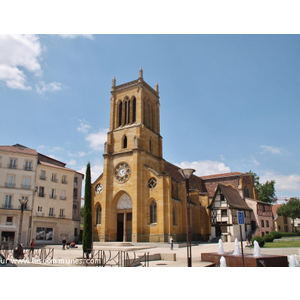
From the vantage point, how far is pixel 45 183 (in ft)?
124

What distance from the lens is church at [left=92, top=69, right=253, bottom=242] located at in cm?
3506

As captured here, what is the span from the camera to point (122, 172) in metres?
38.6

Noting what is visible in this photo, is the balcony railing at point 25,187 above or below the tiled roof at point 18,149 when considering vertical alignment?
below

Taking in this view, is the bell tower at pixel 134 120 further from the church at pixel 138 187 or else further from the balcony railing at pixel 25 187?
the balcony railing at pixel 25 187

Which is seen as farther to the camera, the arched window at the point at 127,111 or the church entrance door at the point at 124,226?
the arched window at the point at 127,111

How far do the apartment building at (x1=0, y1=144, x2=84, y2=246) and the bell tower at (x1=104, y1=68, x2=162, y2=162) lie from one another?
8452 millimetres

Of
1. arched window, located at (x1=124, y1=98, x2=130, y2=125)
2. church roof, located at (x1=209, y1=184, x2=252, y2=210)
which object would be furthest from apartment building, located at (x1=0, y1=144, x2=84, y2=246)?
church roof, located at (x1=209, y1=184, x2=252, y2=210)

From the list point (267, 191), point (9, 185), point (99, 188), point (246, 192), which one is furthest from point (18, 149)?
point (267, 191)

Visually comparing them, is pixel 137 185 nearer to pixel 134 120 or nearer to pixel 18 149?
pixel 134 120

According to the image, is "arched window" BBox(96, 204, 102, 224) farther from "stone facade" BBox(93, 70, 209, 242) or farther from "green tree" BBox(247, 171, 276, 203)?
"green tree" BBox(247, 171, 276, 203)

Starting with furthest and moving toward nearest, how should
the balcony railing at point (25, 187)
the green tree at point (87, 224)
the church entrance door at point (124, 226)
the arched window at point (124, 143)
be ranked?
the arched window at point (124, 143)
the church entrance door at point (124, 226)
the balcony railing at point (25, 187)
the green tree at point (87, 224)

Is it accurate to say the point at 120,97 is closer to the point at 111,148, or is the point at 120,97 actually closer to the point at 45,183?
the point at 111,148

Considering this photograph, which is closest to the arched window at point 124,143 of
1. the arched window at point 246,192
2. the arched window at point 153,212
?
the arched window at point 153,212

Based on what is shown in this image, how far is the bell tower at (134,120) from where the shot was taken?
130 ft
